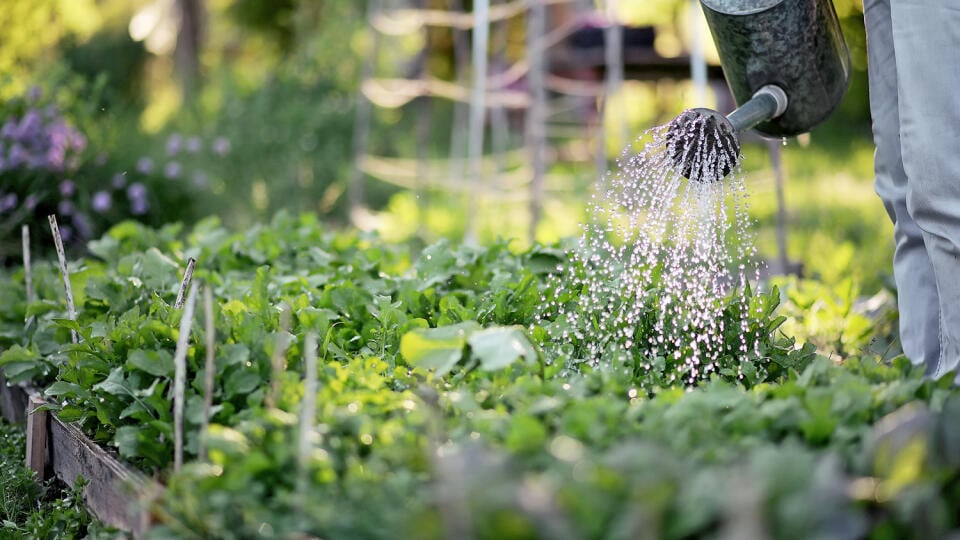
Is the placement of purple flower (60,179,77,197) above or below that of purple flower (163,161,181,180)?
above

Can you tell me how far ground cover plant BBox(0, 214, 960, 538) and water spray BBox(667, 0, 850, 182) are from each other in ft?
1.37

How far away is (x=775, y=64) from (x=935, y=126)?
50cm

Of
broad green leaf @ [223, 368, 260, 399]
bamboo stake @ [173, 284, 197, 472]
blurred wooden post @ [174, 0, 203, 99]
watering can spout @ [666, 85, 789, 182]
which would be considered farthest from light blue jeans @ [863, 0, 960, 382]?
blurred wooden post @ [174, 0, 203, 99]

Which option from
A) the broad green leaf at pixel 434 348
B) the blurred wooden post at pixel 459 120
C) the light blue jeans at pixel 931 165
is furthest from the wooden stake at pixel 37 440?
the blurred wooden post at pixel 459 120

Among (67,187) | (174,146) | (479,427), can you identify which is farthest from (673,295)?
(174,146)

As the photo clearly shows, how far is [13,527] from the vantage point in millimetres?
2164

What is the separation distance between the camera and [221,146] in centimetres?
567

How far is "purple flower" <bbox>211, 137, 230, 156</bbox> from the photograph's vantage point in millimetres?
5672

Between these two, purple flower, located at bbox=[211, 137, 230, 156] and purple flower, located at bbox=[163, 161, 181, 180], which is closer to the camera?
purple flower, located at bbox=[163, 161, 181, 180]

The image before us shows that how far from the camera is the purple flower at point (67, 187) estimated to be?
4.26 m

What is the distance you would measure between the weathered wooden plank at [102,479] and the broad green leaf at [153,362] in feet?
0.62

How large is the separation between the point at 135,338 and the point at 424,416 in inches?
30.7

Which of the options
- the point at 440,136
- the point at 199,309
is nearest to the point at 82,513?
the point at 199,309

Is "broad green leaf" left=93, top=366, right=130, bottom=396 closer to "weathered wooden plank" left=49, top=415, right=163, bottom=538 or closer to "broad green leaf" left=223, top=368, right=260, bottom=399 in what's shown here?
"weathered wooden plank" left=49, top=415, right=163, bottom=538
